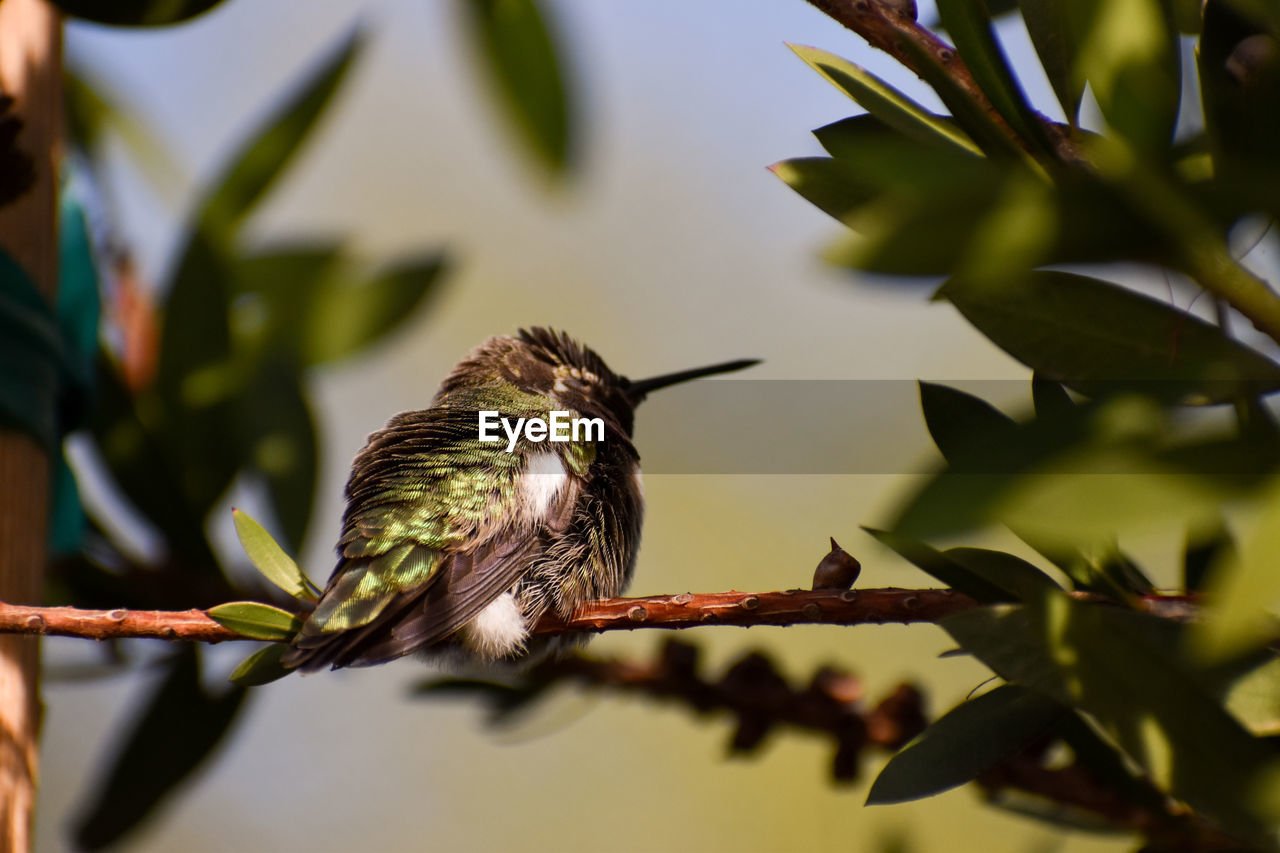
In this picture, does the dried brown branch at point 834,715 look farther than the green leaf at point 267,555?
Yes

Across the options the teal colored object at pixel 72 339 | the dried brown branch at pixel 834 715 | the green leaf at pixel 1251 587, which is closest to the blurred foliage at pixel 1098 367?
the green leaf at pixel 1251 587

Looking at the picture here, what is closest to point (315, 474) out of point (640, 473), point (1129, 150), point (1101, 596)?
point (640, 473)

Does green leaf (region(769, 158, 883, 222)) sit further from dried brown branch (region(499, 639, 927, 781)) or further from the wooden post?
the wooden post

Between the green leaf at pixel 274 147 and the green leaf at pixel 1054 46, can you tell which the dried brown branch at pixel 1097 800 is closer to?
the green leaf at pixel 1054 46

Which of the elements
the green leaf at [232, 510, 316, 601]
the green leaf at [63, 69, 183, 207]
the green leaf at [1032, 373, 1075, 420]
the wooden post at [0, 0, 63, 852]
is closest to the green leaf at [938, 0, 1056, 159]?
the green leaf at [1032, 373, 1075, 420]

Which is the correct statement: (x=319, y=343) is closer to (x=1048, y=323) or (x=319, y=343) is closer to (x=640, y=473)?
(x=640, y=473)

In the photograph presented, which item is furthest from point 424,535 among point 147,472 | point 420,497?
point 147,472
